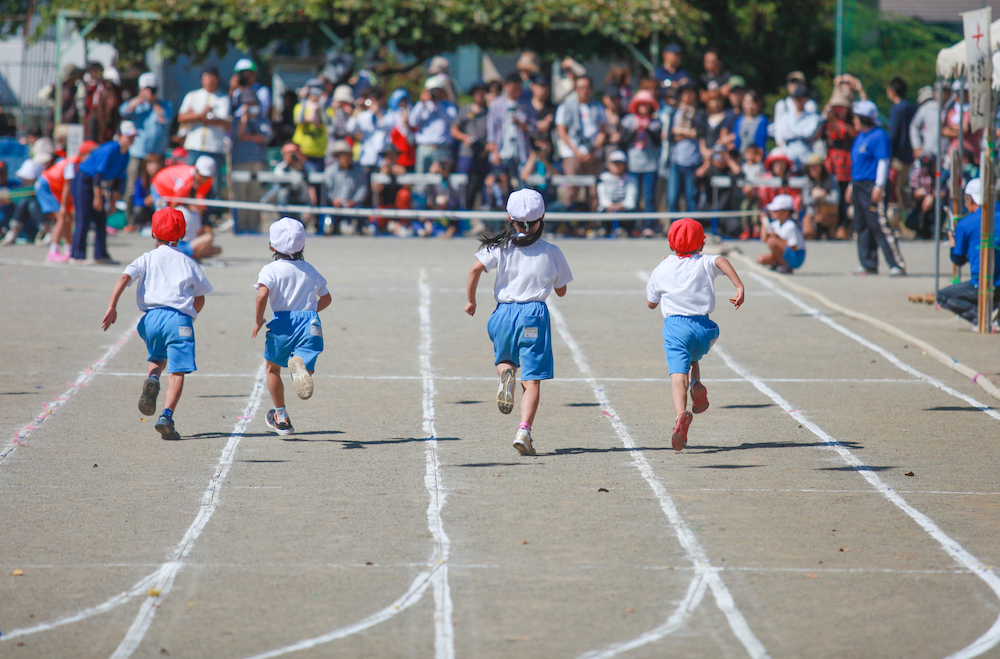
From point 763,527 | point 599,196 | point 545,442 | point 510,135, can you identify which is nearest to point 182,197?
point 510,135

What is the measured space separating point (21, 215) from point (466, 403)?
13228 millimetres

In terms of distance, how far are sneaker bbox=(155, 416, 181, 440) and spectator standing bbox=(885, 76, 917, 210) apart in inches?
538

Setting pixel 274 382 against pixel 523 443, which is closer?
pixel 523 443

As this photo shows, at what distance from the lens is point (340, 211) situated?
20.5m

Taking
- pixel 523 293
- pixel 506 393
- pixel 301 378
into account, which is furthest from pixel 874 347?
pixel 301 378

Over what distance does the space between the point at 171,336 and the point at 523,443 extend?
2313 mm

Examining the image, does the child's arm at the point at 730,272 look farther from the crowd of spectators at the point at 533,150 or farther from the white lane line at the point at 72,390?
the crowd of spectators at the point at 533,150

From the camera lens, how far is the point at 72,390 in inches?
384

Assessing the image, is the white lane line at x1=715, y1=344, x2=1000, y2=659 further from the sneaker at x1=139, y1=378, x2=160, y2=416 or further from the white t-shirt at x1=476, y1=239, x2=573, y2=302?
the sneaker at x1=139, y1=378, x2=160, y2=416

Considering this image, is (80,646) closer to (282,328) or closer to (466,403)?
(282,328)

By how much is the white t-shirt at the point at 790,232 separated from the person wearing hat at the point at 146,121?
1020 centimetres

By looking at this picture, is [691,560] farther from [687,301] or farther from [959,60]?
[959,60]

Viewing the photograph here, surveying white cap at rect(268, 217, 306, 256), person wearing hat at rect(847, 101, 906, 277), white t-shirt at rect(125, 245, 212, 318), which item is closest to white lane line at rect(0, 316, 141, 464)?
white t-shirt at rect(125, 245, 212, 318)

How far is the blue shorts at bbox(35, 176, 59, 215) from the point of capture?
1930 cm
